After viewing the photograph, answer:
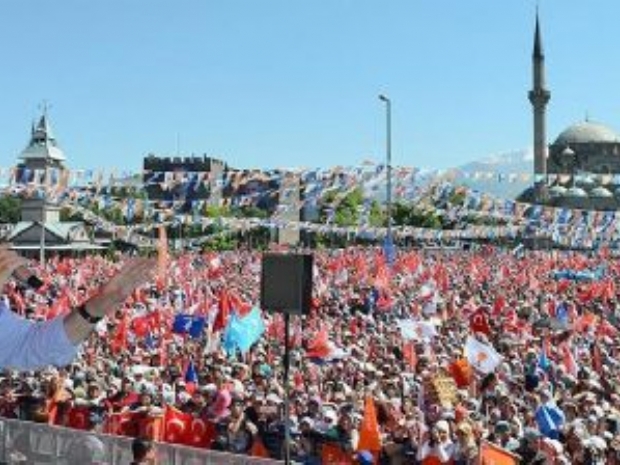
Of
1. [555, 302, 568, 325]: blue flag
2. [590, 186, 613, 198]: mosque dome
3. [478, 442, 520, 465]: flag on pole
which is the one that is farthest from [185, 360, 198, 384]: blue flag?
[590, 186, 613, 198]: mosque dome

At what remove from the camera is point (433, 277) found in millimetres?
32406

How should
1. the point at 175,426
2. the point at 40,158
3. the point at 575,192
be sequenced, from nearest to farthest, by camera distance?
the point at 175,426, the point at 40,158, the point at 575,192

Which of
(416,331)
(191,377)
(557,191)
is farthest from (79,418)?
(557,191)

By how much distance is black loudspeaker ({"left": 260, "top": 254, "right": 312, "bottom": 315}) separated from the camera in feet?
25.3

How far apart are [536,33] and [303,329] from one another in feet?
420

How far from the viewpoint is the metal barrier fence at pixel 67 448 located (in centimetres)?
983

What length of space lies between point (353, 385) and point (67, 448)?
13.7 feet

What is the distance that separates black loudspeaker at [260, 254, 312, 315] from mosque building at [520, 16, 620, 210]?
10200 centimetres

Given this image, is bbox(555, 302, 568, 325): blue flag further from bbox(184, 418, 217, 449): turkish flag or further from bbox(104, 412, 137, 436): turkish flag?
bbox(104, 412, 137, 436): turkish flag

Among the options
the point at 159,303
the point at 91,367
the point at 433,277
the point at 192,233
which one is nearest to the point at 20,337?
the point at 91,367

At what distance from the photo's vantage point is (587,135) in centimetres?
15888

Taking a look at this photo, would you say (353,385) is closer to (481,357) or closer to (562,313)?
(481,357)

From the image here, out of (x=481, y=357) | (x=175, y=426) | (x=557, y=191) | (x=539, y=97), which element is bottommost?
(x=175, y=426)

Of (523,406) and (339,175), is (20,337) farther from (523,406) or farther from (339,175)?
(339,175)
